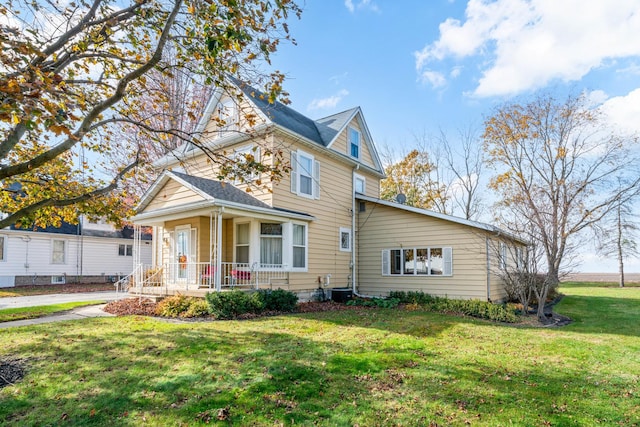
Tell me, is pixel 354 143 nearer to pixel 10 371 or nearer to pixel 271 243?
pixel 271 243

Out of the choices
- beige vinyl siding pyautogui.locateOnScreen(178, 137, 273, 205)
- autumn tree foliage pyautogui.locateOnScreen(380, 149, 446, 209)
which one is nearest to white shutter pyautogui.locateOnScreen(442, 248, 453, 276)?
beige vinyl siding pyautogui.locateOnScreen(178, 137, 273, 205)

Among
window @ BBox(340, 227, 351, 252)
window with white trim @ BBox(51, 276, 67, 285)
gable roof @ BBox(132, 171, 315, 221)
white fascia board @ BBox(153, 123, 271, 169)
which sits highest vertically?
white fascia board @ BBox(153, 123, 271, 169)

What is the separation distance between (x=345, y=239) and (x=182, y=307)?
780 cm

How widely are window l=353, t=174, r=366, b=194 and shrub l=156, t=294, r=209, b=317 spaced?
356 inches

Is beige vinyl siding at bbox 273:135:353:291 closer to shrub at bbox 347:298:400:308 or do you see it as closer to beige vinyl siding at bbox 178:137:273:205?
beige vinyl siding at bbox 178:137:273:205

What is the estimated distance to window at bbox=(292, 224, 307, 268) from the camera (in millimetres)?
13266

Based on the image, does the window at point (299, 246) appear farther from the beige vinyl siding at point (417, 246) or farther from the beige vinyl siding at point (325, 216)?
the beige vinyl siding at point (417, 246)

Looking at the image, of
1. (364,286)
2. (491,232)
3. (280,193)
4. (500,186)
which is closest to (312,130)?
(280,193)

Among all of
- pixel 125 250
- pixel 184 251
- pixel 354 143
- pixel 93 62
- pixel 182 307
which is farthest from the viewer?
pixel 125 250

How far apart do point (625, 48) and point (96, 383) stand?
15.6 metres

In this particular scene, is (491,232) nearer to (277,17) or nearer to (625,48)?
(625,48)

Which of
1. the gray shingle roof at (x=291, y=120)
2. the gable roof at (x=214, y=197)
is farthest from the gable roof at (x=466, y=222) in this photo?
the gray shingle roof at (x=291, y=120)

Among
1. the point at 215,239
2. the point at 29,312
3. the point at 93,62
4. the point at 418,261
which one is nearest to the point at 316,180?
the point at 215,239

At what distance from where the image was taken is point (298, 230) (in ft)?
44.3
